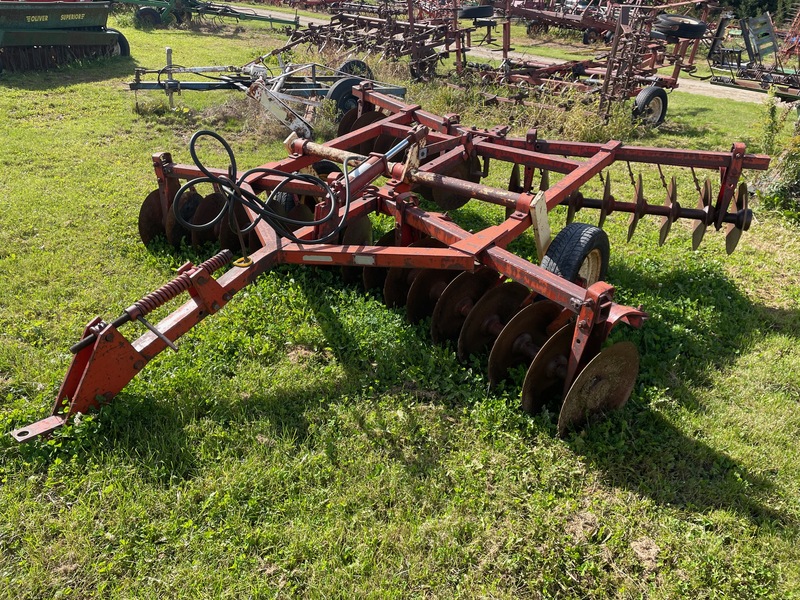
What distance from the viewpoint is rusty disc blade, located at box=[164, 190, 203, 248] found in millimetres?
5035

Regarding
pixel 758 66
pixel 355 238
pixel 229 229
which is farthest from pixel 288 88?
pixel 758 66

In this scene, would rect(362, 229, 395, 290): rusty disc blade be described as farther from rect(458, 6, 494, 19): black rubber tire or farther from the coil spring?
rect(458, 6, 494, 19): black rubber tire

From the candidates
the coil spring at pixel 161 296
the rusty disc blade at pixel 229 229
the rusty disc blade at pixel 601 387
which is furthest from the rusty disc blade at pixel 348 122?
the rusty disc blade at pixel 601 387

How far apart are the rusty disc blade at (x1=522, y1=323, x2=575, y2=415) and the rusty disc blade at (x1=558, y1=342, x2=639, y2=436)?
0.61 ft

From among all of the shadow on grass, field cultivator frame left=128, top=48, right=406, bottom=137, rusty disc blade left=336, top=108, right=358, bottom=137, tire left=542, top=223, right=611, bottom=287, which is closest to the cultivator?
field cultivator frame left=128, top=48, right=406, bottom=137

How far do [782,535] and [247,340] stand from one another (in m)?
3.13

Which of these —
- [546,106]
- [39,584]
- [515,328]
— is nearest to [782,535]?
[515,328]

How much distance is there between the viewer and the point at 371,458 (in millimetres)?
3188

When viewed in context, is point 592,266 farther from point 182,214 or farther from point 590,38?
point 590,38

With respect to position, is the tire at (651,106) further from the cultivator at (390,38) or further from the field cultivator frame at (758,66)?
the field cultivator frame at (758,66)

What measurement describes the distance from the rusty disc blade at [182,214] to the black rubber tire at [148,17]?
1801cm

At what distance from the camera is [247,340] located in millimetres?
4047

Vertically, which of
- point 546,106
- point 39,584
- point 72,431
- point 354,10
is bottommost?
point 39,584

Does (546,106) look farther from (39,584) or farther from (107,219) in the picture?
(39,584)
